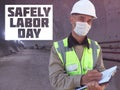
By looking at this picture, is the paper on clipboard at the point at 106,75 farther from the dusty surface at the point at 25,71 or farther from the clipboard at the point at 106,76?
the dusty surface at the point at 25,71

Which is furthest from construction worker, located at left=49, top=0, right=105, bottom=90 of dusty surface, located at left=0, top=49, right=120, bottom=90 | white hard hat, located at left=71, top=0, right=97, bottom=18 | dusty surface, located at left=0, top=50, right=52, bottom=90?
dusty surface, located at left=0, top=50, right=52, bottom=90

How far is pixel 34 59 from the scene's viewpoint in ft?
17.5

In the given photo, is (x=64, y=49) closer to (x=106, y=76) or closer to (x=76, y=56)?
(x=76, y=56)

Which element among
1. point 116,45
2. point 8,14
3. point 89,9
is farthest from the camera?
point 116,45

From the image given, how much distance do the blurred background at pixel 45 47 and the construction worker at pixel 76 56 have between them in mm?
2549

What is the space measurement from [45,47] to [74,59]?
8.93ft

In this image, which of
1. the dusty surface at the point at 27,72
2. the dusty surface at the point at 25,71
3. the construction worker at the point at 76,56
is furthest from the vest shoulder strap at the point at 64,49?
the dusty surface at the point at 25,71

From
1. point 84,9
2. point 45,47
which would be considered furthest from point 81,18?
point 45,47

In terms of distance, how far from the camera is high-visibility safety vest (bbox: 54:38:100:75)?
1.92m

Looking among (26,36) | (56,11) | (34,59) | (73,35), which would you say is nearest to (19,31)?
(26,36)

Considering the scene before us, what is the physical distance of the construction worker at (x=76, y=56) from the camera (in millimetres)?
1889

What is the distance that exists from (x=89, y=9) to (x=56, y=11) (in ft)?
9.21

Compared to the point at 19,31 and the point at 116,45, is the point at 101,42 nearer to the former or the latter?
the point at 116,45

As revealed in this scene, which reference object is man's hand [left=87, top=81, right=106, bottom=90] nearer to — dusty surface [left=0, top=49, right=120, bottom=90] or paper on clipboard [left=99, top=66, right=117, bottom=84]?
paper on clipboard [left=99, top=66, right=117, bottom=84]
